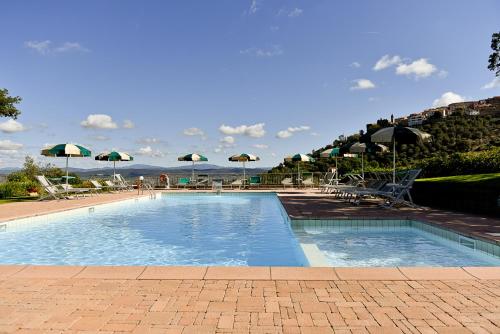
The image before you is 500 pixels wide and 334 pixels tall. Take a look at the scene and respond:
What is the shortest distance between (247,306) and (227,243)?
13.7 feet

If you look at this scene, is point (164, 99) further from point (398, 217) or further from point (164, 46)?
point (398, 217)

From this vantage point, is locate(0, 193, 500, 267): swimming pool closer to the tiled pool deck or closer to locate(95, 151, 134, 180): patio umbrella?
the tiled pool deck

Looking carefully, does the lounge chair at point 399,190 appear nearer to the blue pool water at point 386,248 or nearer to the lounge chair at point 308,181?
the blue pool water at point 386,248

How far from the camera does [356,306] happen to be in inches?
105

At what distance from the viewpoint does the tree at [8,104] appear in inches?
689

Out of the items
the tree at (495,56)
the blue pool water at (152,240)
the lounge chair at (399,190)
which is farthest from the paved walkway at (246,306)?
the tree at (495,56)

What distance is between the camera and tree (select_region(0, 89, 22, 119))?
1750 centimetres

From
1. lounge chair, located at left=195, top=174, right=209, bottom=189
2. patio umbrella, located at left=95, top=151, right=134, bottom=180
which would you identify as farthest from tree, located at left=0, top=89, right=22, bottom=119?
lounge chair, located at left=195, top=174, right=209, bottom=189

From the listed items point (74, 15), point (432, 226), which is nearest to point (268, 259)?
point (432, 226)

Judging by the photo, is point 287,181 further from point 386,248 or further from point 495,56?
point 386,248

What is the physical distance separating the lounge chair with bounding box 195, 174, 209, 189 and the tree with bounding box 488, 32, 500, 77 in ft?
51.9

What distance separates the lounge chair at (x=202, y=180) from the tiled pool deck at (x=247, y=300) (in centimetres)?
1820

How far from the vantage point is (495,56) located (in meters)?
14.7

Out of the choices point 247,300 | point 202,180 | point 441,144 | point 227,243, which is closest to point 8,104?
point 202,180
